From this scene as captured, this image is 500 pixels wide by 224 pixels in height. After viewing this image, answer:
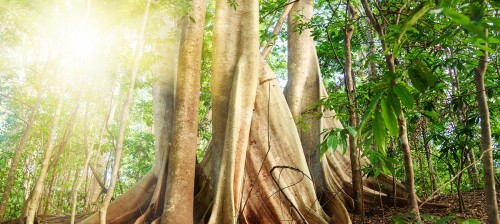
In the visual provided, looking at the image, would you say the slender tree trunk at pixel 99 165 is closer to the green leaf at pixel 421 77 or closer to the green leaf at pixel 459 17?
the green leaf at pixel 421 77

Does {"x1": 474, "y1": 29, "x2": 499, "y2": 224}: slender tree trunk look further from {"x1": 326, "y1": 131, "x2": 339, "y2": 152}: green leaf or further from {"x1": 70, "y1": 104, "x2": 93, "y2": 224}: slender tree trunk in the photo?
{"x1": 70, "y1": 104, "x2": 93, "y2": 224}: slender tree trunk

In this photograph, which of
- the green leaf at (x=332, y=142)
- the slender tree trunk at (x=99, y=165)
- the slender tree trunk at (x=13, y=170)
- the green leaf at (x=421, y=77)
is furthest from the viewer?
the slender tree trunk at (x=13, y=170)

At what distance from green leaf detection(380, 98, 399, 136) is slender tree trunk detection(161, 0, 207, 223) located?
2.61m

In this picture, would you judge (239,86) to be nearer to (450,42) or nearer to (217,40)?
(217,40)

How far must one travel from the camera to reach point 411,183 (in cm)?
241

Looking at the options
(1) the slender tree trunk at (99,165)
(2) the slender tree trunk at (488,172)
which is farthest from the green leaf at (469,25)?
(1) the slender tree trunk at (99,165)

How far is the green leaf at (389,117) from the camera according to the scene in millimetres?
858

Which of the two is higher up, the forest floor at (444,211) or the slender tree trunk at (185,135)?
the slender tree trunk at (185,135)

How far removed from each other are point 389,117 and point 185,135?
9.13 feet

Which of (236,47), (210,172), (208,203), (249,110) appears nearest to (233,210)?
(208,203)

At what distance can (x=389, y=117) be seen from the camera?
870mm

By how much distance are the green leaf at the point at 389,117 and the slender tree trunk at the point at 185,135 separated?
2.61 m

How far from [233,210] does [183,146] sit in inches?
31.4

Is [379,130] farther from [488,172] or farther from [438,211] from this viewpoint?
[438,211]
